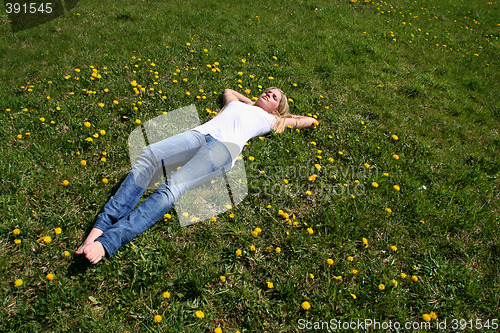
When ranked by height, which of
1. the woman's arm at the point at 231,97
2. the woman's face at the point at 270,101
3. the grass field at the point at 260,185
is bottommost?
the grass field at the point at 260,185

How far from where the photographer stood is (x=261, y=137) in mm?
4000

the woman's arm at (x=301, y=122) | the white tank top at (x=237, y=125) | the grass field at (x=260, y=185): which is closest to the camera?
the grass field at (x=260, y=185)

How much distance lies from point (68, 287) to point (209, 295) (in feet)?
3.56

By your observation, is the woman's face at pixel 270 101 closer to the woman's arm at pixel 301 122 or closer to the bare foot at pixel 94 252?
the woman's arm at pixel 301 122

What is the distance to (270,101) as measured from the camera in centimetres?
411

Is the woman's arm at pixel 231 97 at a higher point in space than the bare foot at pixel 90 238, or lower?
higher

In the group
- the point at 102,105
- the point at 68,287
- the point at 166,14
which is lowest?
the point at 68,287

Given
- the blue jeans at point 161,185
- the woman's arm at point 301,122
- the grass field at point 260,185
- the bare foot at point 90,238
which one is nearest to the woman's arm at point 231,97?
the grass field at point 260,185

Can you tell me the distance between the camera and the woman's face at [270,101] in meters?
4.12

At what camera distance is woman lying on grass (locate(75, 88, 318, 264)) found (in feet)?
8.25

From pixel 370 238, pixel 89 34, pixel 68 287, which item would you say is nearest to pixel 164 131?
pixel 68 287

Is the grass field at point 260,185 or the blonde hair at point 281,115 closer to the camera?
the grass field at point 260,185

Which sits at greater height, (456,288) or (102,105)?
(102,105)

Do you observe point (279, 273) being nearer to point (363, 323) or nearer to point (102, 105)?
point (363, 323)
